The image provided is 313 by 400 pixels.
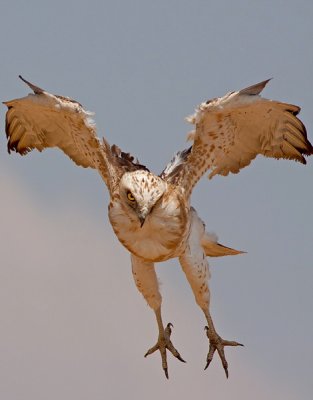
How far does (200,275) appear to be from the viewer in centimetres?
2262

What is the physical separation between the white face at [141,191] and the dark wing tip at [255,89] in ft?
6.18

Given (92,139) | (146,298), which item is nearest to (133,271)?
(146,298)

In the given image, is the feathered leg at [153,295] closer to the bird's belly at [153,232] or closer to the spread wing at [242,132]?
the bird's belly at [153,232]

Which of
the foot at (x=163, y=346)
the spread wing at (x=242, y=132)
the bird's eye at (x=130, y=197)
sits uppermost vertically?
the spread wing at (x=242, y=132)

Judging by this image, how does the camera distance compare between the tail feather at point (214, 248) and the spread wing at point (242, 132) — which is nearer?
the spread wing at point (242, 132)

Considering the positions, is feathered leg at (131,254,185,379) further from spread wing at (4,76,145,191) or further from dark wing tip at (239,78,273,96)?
dark wing tip at (239,78,273,96)

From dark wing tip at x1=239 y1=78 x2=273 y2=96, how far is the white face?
188cm

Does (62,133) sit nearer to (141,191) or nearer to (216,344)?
(141,191)

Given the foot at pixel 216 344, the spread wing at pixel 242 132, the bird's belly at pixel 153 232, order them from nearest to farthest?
the bird's belly at pixel 153 232 → the spread wing at pixel 242 132 → the foot at pixel 216 344

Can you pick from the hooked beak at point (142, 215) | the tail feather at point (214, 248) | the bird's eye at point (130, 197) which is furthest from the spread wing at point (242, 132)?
the hooked beak at point (142, 215)

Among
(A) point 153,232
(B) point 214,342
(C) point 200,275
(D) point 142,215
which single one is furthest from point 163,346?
(D) point 142,215

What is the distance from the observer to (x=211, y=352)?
75.6ft

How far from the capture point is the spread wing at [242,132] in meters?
21.9

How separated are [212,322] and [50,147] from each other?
394 centimetres
